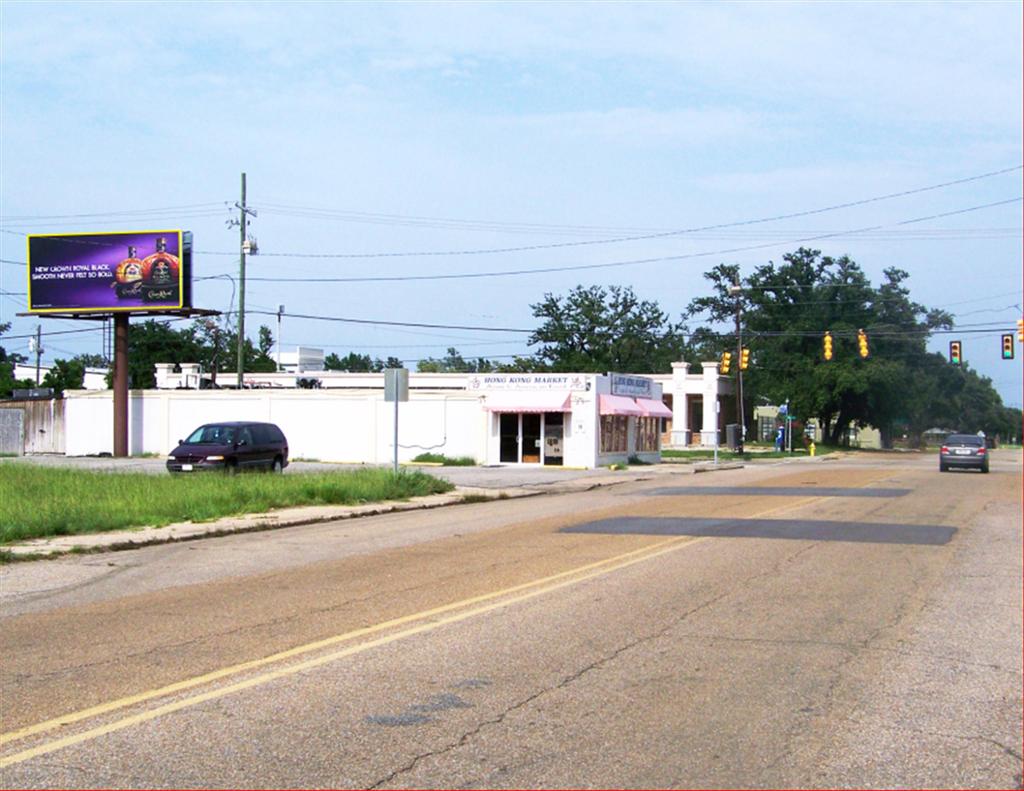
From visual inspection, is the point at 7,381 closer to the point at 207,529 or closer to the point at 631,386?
the point at 631,386

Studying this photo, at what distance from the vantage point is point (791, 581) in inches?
495

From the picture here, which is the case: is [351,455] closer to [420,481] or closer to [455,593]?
[420,481]

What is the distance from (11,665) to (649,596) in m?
6.10

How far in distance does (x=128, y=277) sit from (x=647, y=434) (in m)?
24.6

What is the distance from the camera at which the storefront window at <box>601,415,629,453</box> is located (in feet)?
150

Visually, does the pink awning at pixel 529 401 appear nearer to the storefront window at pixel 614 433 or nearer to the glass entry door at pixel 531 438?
the glass entry door at pixel 531 438

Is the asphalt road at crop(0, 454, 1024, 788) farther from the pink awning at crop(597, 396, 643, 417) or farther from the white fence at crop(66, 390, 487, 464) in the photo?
the white fence at crop(66, 390, 487, 464)

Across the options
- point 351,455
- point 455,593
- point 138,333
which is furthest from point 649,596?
point 138,333

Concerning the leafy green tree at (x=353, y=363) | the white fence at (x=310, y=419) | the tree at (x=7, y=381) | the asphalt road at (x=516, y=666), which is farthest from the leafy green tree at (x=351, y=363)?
the asphalt road at (x=516, y=666)

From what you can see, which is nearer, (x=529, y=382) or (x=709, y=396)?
(x=529, y=382)

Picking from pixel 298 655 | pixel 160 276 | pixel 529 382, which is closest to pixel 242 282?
pixel 160 276

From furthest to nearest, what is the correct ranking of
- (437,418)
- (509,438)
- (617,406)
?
(437,418) → (509,438) → (617,406)

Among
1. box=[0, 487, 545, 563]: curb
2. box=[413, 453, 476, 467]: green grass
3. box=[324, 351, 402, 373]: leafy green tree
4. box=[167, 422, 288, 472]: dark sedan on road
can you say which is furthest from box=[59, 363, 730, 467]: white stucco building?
box=[324, 351, 402, 373]: leafy green tree

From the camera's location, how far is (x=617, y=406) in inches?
1785
